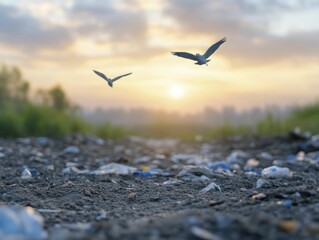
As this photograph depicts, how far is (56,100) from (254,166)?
34.6ft

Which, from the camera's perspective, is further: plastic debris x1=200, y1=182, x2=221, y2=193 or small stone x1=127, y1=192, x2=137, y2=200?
plastic debris x1=200, y1=182, x2=221, y2=193

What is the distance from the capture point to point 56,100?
1558 centimetres

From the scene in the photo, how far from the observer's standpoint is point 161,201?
137 inches

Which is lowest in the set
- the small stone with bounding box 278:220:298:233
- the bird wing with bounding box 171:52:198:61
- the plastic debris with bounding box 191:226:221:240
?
the plastic debris with bounding box 191:226:221:240

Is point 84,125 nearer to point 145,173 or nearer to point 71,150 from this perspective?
point 71,150

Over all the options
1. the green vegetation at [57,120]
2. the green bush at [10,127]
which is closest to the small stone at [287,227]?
the green vegetation at [57,120]

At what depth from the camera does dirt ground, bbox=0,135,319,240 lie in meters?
2.03

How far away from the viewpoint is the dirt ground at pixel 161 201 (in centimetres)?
203

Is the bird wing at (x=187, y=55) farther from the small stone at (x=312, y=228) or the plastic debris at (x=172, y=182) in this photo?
the plastic debris at (x=172, y=182)

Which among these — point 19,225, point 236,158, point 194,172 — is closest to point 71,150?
point 236,158

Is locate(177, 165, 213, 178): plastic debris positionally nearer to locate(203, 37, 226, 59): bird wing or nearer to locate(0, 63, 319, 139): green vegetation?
locate(203, 37, 226, 59): bird wing

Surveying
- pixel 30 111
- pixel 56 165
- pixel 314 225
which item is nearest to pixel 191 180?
pixel 56 165

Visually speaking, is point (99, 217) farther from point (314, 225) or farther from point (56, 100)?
point (56, 100)

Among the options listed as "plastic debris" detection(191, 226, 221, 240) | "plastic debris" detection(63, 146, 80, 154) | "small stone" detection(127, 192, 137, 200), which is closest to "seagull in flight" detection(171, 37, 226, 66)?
"plastic debris" detection(191, 226, 221, 240)
